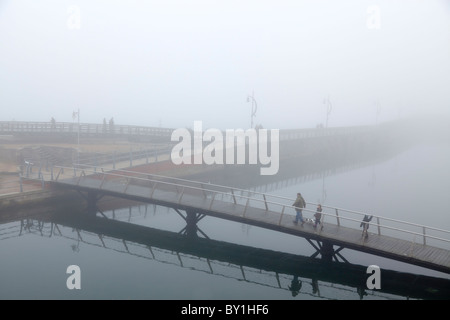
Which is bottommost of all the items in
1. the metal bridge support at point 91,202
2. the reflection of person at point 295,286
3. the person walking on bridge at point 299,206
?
the reflection of person at point 295,286

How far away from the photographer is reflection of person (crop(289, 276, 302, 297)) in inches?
602

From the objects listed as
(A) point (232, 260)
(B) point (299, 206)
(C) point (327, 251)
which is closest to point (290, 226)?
(B) point (299, 206)

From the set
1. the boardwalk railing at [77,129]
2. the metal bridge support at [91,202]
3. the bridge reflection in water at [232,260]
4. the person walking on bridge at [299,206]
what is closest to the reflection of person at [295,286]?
the bridge reflection in water at [232,260]

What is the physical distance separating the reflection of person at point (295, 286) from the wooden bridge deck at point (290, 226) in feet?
6.11

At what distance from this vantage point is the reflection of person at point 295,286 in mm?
15287

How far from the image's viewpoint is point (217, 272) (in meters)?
16.7

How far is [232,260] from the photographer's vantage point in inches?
713

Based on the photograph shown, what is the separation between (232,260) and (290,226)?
3.38m

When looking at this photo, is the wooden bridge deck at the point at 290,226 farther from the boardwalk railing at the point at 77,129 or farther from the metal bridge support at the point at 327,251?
the boardwalk railing at the point at 77,129

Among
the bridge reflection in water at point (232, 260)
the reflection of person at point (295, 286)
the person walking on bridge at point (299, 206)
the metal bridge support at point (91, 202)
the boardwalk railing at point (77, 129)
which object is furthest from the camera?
the boardwalk railing at point (77, 129)

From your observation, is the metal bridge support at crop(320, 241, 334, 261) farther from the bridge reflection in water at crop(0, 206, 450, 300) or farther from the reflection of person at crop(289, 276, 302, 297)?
the reflection of person at crop(289, 276, 302, 297)

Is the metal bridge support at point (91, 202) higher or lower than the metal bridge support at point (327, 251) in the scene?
higher
